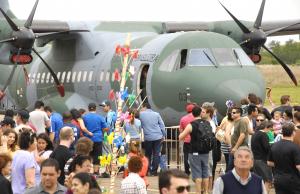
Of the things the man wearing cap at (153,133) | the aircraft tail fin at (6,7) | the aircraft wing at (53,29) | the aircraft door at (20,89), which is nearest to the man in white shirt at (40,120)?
the man wearing cap at (153,133)

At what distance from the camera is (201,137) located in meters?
13.9

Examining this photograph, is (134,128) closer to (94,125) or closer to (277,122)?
(94,125)

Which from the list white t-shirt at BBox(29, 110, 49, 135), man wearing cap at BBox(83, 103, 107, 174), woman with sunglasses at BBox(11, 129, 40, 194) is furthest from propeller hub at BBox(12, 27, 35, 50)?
woman with sunglasses at BBox(11, 129, 40, 194)

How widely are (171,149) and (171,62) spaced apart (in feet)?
8.11

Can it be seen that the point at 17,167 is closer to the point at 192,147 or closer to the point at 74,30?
the point at 192,147

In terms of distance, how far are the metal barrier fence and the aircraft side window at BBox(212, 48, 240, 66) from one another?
201cm

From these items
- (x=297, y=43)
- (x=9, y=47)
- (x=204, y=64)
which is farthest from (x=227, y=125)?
(x=297, y=43)

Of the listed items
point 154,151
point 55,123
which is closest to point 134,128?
point 154,151

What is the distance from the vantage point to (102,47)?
2398 centimetres

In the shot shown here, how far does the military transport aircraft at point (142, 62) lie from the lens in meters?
19.8

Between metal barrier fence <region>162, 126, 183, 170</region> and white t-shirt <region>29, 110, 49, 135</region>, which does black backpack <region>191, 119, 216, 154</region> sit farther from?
white t-shirt <region>29, 110, 49, 135</region>

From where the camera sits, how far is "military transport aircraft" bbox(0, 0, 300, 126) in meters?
19.8

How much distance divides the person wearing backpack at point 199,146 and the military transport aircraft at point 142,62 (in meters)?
4.95

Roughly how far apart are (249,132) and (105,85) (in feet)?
29.4
